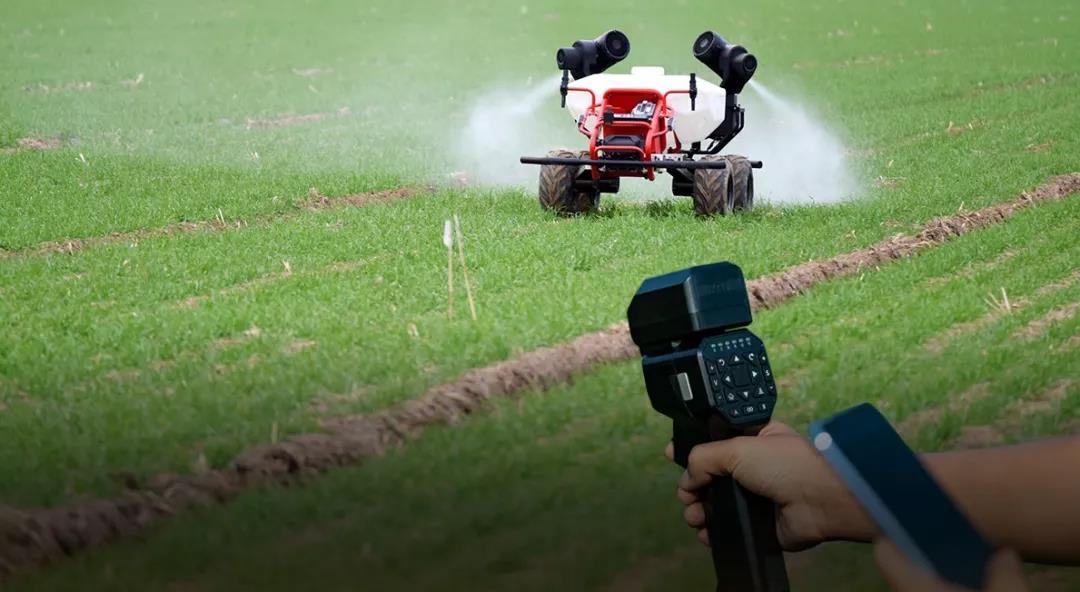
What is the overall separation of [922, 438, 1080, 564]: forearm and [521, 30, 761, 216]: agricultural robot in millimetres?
12347

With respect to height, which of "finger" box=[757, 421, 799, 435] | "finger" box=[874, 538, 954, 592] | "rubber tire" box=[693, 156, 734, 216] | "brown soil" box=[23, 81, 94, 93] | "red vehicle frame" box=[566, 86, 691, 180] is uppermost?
"brown soil" box=[23, 81, 94, 93]

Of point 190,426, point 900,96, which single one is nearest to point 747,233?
point 190,426

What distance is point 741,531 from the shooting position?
2322 millimetres

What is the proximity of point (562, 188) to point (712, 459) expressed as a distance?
42.1 ft

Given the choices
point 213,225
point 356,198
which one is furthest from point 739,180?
point 213,225

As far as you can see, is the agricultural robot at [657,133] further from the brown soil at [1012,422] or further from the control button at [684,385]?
the control button at [684,385]

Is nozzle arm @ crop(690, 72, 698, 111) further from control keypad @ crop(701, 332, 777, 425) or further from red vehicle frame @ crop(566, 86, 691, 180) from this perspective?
control keypad @ crop(701, 332, 777, 425)

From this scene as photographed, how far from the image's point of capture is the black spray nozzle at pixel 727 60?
48.0 ft

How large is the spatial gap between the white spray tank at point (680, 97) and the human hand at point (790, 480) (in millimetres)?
12600

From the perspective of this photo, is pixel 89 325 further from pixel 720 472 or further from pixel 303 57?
pixel 303 57

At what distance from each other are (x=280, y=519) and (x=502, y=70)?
94.2 feet

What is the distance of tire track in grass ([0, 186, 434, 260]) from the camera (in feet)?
46.6

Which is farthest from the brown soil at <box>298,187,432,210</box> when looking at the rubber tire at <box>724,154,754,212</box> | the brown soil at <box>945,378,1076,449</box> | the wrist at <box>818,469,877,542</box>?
the wrist at <box>818,469,877,542</box>

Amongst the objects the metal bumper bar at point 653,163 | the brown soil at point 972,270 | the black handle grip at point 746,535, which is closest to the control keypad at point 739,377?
the black handle grip at point 746,535
